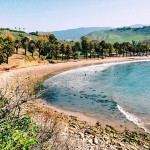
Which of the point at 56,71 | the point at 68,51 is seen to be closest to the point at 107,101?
the point at 56,71

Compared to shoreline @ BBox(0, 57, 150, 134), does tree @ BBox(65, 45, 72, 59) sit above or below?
above

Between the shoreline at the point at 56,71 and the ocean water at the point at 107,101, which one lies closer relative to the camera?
the shoreline at the point at 56,71

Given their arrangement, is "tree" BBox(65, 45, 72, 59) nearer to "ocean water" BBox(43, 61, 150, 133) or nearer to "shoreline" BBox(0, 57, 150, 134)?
"shoreline" BBox(0, 57, 150, 134)

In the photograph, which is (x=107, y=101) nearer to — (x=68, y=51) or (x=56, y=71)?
(x=56, y=71)

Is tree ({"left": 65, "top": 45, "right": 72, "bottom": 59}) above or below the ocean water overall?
above

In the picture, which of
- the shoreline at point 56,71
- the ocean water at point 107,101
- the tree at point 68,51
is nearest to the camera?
the shoreline at point 56,71

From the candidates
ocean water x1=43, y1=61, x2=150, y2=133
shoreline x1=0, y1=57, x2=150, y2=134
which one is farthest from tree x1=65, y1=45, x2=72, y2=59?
ocean water x1=43, y1=61, x2=150, y2=133

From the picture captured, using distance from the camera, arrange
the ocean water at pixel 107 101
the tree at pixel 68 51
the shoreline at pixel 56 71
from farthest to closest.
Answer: the tree at pixel 68 51, the ocean water at pixel 107 101, the shoreline at pixel 56 71

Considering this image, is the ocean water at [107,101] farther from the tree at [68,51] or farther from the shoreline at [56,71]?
the tree at [68,51]

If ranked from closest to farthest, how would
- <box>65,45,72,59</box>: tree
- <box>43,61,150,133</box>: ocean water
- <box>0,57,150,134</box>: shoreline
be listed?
1. <box>0,57,150,134</box>: shoreline
2. <box>43,61,150,133</box>: ocean water
3. <box>65,45,72,59</box>: tree

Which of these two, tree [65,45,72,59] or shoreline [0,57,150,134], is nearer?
shoreline [0,57,150,134]

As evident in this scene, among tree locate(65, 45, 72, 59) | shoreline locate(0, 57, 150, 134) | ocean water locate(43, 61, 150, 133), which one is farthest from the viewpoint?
tree locate(65, 45, 72, 59)

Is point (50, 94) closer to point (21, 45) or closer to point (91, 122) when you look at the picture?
point (91, 122)

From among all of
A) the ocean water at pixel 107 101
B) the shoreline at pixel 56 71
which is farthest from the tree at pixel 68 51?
the ocean water at pixel 107 101
